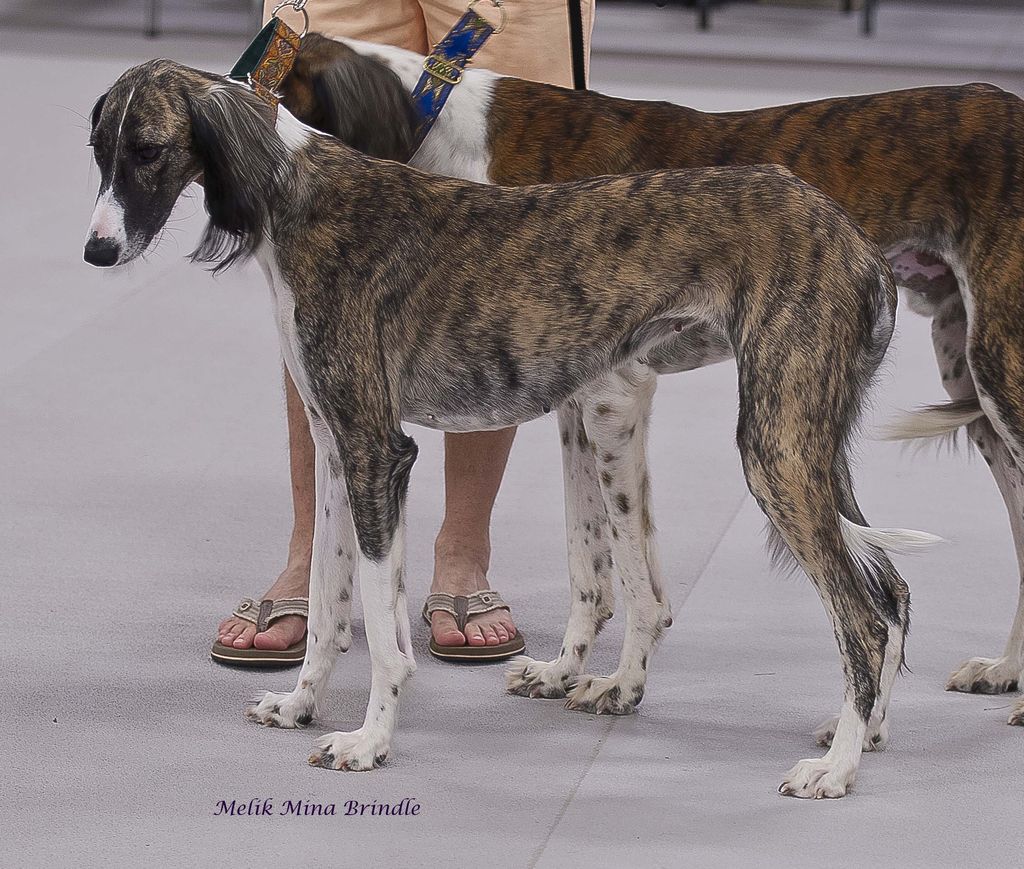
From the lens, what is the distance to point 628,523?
3.01m

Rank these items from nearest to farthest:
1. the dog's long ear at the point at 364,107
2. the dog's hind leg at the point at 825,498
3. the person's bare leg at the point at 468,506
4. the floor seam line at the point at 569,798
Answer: the floor seam line at the point at 569,798
the dog's hind leg at the point at 825,498
the dog's long ear at the point at 364,107
the person's bare leg at the point at 468,506

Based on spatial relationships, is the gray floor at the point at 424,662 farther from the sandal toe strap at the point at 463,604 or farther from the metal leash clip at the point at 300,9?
the metal leash clip at the point at 300,9

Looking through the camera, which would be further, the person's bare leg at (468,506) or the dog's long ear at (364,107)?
the person's bare leg at (468,506)

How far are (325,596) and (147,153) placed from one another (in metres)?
0.82

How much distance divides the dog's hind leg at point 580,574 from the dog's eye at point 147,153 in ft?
3.11

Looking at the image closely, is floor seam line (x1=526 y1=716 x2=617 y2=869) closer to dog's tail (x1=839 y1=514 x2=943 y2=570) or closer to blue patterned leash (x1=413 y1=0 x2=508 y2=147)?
dog's tail (x1=839 y1=514 x2=943 y2=570)

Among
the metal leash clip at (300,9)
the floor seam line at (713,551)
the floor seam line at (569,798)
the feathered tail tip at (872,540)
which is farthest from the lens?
the floor seam line at (713,551)

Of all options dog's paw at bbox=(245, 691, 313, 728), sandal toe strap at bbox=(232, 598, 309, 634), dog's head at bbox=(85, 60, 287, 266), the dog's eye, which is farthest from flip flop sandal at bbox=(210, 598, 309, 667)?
the dog's eye

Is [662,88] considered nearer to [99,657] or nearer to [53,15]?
[53,15]

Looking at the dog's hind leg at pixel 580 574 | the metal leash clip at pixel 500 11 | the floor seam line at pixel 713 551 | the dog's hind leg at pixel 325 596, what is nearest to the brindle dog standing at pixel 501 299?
the dog's hind leg at pixel 325 596

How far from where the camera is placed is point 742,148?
301 cm

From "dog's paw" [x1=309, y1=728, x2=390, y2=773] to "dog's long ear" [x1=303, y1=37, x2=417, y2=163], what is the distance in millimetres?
1020

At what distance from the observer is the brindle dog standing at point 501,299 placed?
8.49 feet

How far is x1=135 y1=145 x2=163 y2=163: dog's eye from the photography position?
100 inches
